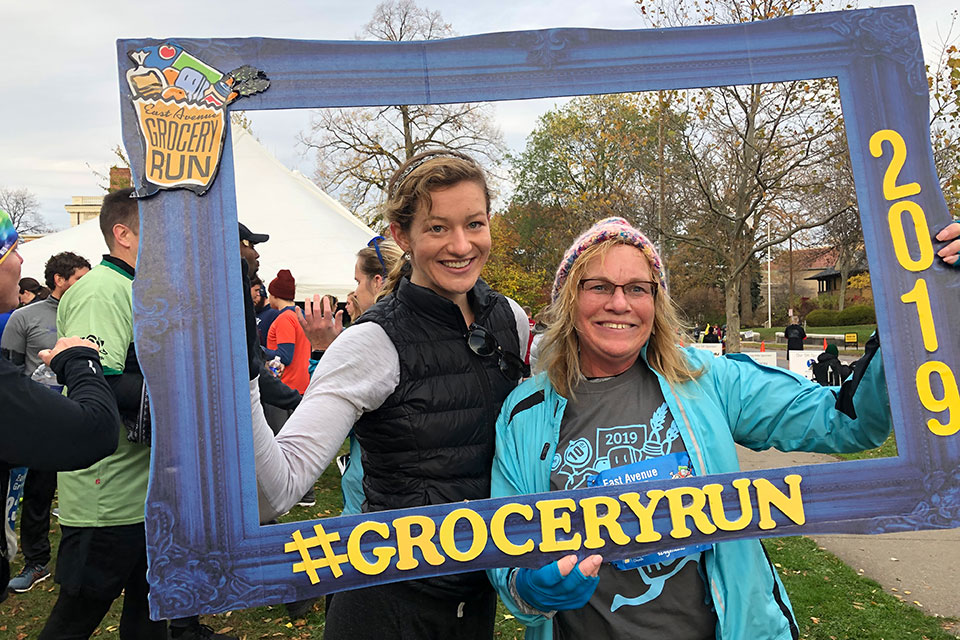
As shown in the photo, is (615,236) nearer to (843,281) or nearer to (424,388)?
(424,388)

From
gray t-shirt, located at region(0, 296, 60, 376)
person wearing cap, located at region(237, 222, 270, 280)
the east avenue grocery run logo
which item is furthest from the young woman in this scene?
gray t-shirt, located at region(0, 296, 60, 376)

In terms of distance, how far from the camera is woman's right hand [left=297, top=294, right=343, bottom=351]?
2.66 meters

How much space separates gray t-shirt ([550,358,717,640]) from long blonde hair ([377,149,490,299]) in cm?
72

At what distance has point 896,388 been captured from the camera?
6.18ft

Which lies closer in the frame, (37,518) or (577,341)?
(577,341)

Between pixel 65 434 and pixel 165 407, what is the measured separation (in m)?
0.46

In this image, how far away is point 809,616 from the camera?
447cm

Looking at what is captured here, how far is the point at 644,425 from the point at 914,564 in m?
4.67

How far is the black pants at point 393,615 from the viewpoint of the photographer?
6.48ft

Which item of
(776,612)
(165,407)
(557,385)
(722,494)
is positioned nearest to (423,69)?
(557,385)

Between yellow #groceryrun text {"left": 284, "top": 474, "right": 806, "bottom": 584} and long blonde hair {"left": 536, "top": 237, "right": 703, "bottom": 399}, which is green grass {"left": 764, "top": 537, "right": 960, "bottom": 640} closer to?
yellow #groceryrun text {"left": 284, "top": 474, "right": 806, "bottom": 584}

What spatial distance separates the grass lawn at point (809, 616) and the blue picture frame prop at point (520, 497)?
3.06m

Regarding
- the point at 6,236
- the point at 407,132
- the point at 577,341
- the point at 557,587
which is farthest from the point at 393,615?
the point at 6,236

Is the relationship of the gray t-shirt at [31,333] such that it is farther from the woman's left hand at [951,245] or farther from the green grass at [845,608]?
the green grass at [845,608]
